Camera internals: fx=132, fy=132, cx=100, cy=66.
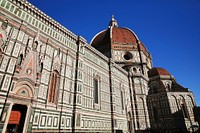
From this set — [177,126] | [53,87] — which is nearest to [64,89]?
[53,87]

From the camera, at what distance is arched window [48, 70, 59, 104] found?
11.5 metres

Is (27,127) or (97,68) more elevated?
(97,68)

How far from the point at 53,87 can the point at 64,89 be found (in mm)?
1122

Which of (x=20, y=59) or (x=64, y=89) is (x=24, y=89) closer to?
(x=20, y=59)

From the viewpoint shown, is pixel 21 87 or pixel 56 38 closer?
pixel 21 87

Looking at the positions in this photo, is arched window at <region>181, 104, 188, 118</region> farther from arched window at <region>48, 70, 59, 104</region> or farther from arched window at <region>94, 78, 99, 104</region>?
arched window at <region>48, 70, 59, 104</region>

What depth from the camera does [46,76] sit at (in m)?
11.5

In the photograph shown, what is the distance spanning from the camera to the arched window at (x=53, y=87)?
454 inches

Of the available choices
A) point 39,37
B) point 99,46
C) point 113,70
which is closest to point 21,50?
point 39,37

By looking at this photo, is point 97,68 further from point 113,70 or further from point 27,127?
point 27,127

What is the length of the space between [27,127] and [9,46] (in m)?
5.87

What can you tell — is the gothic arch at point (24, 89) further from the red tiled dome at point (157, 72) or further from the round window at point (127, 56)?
the red tiled dome at point (157, 72)

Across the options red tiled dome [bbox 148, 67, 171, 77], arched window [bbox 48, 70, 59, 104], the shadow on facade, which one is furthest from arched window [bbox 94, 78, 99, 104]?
red tiled dome [bbox 148, 67, 171, 77]

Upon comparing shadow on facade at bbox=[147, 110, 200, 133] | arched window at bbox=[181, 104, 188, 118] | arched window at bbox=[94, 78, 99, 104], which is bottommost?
shadow on facade at bbox=[147, 110, 200, 133]
